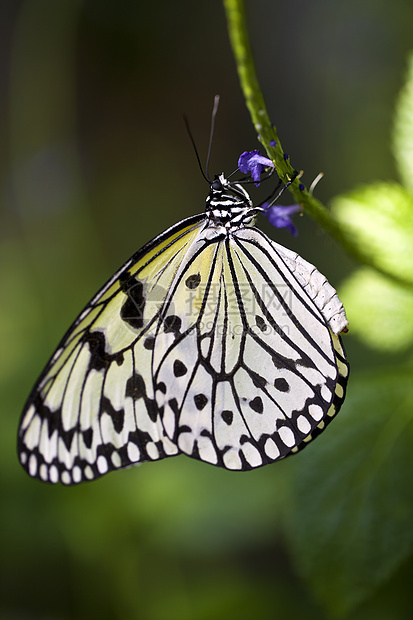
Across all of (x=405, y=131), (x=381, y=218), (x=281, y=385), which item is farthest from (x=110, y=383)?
(x=405, y=131)

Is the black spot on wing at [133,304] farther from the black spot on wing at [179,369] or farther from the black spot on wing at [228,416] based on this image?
the black spot on wing at [228,416]

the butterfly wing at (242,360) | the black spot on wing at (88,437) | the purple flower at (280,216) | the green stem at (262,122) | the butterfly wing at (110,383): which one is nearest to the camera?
the green stem at (262,122)

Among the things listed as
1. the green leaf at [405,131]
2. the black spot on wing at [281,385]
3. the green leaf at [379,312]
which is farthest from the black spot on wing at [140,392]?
the green leaf at [405,131]

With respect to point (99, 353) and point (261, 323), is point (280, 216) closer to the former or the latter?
point (261, 323)

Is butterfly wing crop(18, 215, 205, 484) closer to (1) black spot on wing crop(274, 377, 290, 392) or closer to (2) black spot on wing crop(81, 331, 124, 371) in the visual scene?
(2) black spot on wing crop(81, 331, 124, 371)

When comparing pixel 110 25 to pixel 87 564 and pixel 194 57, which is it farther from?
pixel 87 564

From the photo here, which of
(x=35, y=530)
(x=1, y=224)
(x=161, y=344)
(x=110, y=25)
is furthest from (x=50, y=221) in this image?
(x=161, y=344)
